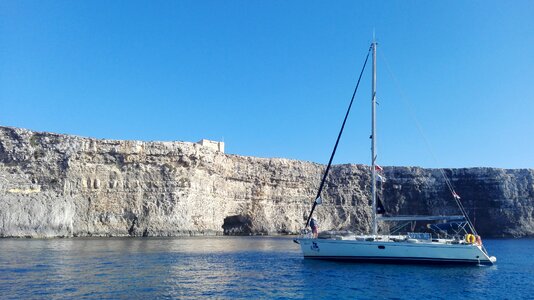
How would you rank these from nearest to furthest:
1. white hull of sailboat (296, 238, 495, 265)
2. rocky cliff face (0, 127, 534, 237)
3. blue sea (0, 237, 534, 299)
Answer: blue sea (0, 237, 534, 299) → white hull of sailboat (296, 238, 495, 265) → rocky cliff face (0, 127, 534, 237)

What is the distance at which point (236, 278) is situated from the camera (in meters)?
23.0

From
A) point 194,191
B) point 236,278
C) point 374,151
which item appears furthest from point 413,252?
point 194,191

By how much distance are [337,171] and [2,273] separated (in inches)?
2537

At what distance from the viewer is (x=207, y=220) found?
64000 millimetres

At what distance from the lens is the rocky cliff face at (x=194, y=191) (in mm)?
54750

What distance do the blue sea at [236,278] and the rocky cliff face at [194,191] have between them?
971 inches

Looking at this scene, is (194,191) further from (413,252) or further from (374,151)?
(413,252)

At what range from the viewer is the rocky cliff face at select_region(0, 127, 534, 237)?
180 ft

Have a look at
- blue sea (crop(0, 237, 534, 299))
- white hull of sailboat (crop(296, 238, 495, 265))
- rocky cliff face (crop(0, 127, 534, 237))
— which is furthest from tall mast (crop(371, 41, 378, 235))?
rocky cliff face (crop(0, 127, 534, 237))

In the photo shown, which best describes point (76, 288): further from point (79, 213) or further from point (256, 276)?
point (79, 213)

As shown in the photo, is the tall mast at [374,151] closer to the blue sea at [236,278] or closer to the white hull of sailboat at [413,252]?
the white hull of sailboat at [413,252]

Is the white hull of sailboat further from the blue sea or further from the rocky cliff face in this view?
the rocky cliff face

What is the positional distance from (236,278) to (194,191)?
4077 centimetres

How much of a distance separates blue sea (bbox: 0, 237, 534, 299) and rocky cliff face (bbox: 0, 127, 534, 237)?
2467 cm
